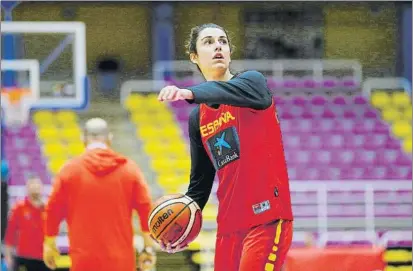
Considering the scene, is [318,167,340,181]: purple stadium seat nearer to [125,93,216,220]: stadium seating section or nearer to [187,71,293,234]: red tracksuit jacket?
[125,93,216,220]: stadium seating section

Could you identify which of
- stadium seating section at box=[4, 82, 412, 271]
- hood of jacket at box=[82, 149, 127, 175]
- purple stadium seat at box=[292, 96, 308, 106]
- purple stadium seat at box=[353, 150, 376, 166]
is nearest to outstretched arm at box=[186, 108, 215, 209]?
hood of jacket at box=[82, 149, 127, 175]

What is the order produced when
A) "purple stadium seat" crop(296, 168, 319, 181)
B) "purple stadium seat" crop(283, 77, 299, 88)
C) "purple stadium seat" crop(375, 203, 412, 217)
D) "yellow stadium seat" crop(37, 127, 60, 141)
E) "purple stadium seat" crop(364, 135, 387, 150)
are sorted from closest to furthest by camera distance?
1. "purple stadium seat" crop(375, 203, 412, 217)
2. "purple stadium seat" crop(296, 168, 319, 181)
3. "purple stadium seat" crop(364, 135, 387, 150)
4. "yellow stadium seat" crop(37, 127, 60, 141)
5. "purple stadium seat" crop(283, 77, 299, 88)

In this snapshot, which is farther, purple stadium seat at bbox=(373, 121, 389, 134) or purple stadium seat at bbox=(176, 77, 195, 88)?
purple stadium seat at bbox=(176, 77, 195, 88)

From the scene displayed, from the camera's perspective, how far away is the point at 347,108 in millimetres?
17375

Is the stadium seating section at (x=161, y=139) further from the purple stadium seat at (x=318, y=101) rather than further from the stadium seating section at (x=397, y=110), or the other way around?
the stadium seating section at (x=397, y=110)

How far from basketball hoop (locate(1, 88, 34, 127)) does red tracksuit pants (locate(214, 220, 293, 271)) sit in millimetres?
10580

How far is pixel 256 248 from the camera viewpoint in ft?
14.9

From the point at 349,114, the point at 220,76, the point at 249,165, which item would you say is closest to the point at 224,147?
the point at 249,165

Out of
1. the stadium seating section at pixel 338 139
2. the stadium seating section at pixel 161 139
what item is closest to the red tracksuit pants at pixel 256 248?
the stadium seating section at pixel 161 139

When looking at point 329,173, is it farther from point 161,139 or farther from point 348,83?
point 348,83

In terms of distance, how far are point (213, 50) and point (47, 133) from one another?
12.2 meters

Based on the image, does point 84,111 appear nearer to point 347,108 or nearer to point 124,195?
point 347,108

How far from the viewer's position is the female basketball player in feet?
15.0

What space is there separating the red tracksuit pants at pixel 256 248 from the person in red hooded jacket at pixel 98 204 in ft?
5.98
